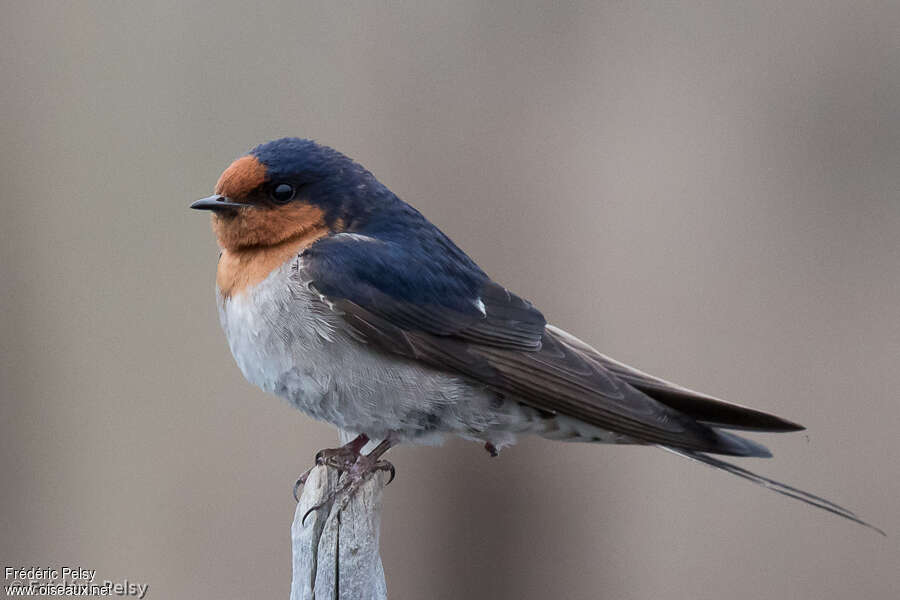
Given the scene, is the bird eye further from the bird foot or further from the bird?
the bird foot

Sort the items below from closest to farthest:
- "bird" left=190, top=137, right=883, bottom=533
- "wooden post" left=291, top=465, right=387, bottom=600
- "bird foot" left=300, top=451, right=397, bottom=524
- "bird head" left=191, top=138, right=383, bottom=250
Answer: "wooden post" left=291, top=465, right=387, bottom=600 < "bird foot" left=300, top=451, right=397, bottom=524 < "bird" left=190, top=137, right=883, bottom=533 < "bird head" left=191, top=138, right=383, bottom=250

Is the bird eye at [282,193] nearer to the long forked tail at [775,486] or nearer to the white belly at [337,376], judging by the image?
the white belly at [337,376]

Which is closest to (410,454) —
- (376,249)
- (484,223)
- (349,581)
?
(484,223)

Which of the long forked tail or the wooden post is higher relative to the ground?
the long forked tail

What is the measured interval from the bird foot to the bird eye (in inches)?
25.2

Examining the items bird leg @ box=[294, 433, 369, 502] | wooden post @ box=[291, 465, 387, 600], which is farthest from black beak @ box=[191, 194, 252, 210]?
wooden post @ box=[291, 465, 387, 600]

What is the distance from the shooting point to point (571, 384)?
229 centimetres

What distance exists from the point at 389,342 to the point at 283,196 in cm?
45

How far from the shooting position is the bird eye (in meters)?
2.39

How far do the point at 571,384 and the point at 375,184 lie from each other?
71cm

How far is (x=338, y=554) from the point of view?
1929mm

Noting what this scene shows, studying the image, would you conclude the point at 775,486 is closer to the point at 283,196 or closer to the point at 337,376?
the point at 337,376

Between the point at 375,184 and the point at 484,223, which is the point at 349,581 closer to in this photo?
the point at 375,184

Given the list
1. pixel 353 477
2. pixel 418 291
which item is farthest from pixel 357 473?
pixel 418 291
